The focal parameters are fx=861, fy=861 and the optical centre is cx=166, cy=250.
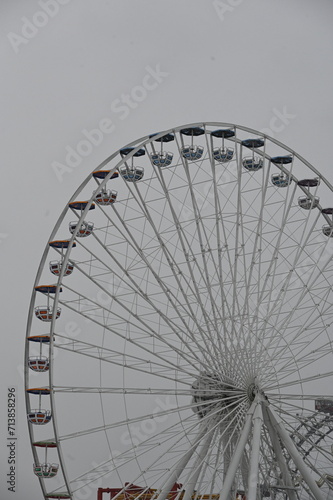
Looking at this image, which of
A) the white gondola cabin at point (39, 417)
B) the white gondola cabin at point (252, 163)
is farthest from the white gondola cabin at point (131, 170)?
the white gondola cabin at point (39, 417)

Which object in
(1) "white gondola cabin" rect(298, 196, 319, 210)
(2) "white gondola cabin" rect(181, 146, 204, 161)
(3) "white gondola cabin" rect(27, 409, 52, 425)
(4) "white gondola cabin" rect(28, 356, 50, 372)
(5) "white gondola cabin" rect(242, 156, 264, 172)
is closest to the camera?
(3) "white gondola cabin" rect(27, 409, 52, 425)

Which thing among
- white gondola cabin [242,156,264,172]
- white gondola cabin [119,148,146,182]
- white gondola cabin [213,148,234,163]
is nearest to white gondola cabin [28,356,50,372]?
white gondola cabin [119,148,146,182]

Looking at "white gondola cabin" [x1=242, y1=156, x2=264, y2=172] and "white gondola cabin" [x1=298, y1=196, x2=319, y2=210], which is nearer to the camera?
"white gondola cabin" [x1=242, y1=156, x2=264, y2=172]

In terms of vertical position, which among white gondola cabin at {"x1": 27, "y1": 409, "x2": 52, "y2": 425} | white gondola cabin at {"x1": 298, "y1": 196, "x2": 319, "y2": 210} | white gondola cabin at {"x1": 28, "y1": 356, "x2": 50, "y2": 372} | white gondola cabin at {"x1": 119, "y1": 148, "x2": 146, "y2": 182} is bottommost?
white gondola cabin at {"x1": 27, "y1": 409, "x2": 52, "y2": 425}

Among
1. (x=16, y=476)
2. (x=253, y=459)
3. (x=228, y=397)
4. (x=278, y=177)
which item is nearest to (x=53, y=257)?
(x=16, y=476)

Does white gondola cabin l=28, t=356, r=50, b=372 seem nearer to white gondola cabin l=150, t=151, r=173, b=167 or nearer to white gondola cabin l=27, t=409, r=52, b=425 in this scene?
white gondola cabin l=27, t=409, r=52, b=425

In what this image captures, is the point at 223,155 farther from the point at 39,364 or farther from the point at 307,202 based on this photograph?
the point at 39,364

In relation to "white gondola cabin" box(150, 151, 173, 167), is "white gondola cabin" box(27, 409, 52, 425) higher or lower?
lower

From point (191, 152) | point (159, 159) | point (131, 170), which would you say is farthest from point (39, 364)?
point (191, 152)

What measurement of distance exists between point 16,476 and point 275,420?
76.7 ft

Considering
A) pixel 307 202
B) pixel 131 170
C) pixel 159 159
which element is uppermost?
pixel 159 159

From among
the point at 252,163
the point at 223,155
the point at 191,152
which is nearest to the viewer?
the point at 191,152

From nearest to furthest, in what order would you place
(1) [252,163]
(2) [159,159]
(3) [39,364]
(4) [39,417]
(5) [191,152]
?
(4) [39,417] < (3) [39,364] < (2) [159,159] < (5) [191,152] < (1) [252,163]

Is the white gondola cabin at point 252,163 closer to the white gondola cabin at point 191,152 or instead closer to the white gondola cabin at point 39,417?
the white gondola cabin at point 191,152
